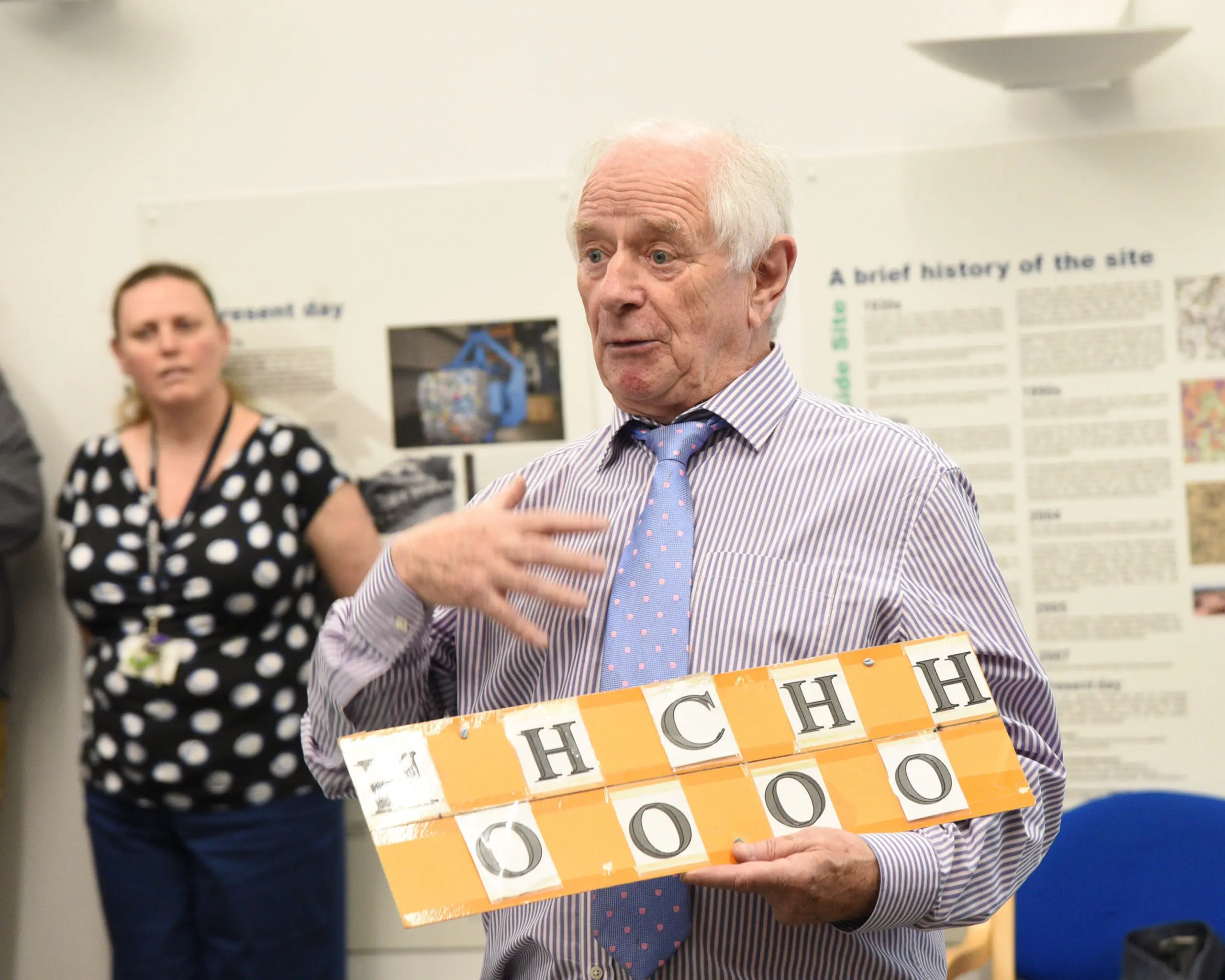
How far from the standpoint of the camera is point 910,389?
2.55m

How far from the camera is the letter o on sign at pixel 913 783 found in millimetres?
1083

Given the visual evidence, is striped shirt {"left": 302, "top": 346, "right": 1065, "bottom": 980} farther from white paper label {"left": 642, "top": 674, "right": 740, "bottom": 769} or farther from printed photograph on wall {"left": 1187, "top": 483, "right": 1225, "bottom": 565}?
printed photograph on wall {"left": 1187, "top": 483, "right": 1225, "bottom": 565}

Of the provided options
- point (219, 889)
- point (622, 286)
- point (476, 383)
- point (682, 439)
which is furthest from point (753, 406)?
point (219, 889)

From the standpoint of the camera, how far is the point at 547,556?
1.08 m

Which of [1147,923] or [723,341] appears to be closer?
[723,341]

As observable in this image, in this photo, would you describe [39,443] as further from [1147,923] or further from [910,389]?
[1147,923]

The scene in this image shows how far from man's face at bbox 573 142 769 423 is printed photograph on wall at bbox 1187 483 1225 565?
1623mm

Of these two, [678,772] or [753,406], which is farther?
[753,406]

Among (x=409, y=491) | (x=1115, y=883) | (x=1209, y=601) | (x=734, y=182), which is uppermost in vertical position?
(x=734, y=182)

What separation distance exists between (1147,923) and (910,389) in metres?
1.12

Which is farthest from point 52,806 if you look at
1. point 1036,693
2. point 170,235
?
point 1036,693

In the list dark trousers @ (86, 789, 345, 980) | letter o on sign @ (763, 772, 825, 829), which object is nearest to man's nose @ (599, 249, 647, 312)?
letter o on sign @ (763, 772, 825, 829)

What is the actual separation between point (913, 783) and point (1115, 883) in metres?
1.40

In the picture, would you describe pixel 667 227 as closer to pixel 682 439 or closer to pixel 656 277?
pixel 656 277
